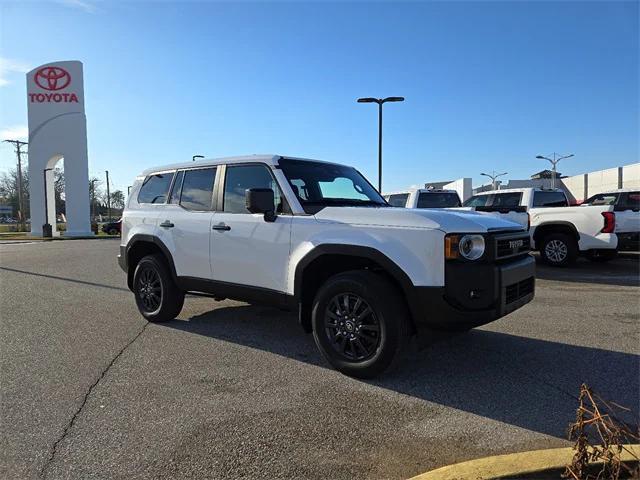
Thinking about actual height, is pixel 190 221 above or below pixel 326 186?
below

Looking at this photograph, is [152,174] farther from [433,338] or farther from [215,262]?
[433,338]

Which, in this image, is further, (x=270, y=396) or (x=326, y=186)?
(x=326, y=186)

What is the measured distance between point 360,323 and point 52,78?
41.0m

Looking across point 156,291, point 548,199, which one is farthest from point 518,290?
point 548,199

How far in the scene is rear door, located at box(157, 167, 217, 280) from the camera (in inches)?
214

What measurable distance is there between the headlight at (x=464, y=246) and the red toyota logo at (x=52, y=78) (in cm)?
4078

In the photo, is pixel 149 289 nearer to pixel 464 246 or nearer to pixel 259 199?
pixel 259 199

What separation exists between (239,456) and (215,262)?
2665mm

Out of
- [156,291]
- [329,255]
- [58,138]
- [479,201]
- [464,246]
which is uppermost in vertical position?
[58,138]

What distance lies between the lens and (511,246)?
4.14m

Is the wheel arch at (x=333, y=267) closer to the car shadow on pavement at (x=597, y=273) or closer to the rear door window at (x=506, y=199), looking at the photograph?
the car shadow on pavement at (x=597, y=273)

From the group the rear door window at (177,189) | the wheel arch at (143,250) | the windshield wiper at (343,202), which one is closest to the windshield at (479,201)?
the windshield wiper at (343,202)

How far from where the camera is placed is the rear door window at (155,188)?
6.13 meters

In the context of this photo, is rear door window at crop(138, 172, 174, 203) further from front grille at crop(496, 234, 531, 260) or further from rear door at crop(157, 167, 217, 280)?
front grille at crop(496, 234, 531, 260)
